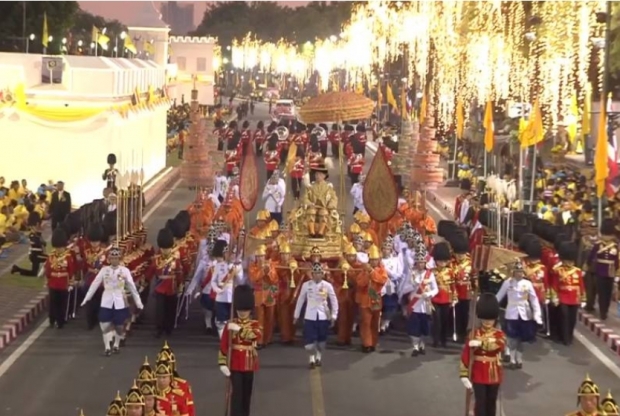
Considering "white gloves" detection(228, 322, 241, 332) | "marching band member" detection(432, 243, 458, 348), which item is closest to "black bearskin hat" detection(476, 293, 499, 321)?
"white gloves" detection(228, 322, 241, 332)

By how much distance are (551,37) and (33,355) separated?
1458 centimetres

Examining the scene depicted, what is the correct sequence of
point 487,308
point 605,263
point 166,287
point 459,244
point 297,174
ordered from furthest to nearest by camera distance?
point 297,174
point 605,263
point 459,244
point 166,287
point 487,308

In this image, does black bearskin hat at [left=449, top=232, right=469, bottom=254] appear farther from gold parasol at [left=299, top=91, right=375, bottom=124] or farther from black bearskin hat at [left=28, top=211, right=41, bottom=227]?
black bearskin hat at [left=28, top=211, right=41, bottom=227]

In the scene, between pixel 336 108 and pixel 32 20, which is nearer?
pixel 336 108

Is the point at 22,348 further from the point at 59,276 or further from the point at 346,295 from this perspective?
the point at 346,295

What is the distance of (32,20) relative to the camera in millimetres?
47875

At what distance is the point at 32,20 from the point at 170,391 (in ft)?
132

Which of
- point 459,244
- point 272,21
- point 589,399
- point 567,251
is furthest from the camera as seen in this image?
point 272,21

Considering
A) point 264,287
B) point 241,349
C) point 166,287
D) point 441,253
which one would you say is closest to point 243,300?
point 241,349

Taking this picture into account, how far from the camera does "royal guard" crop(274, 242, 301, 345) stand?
642 inches

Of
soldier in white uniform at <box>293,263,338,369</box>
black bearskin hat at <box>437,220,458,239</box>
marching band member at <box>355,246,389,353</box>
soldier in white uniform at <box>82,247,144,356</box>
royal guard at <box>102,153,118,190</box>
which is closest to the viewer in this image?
soldier in white uniform at <box>293,263,338,369</box>

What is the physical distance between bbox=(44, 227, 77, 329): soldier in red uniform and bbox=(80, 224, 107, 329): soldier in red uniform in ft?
0.81

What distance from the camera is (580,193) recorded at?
990 inches

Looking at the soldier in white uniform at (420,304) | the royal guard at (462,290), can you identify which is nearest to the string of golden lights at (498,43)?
the royal guard at (462,290)
